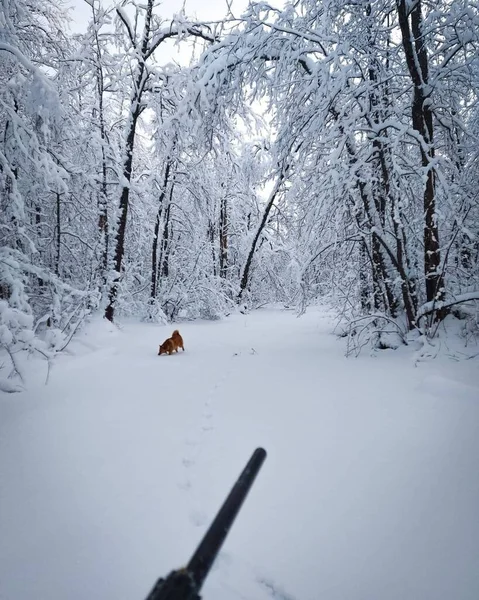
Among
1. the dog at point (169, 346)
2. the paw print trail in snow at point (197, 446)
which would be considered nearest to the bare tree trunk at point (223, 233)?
the dog at point (169, 346)

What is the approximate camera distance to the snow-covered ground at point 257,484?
161 centimetres

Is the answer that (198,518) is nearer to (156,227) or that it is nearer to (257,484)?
(257,484)

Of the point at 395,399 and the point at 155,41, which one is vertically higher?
the point at 155,41

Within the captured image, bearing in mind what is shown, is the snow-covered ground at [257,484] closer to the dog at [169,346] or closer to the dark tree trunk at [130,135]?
the dog at [169,346]

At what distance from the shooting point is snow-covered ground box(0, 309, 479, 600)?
1.61 m

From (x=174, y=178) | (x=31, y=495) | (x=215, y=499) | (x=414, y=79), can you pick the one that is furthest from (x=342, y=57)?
(x=174, y=178)

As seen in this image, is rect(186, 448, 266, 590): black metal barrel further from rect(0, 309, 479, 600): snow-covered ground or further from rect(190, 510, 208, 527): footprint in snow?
rect(190, 510, 208, 527): footprint in snow

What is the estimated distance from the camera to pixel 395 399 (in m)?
3.43

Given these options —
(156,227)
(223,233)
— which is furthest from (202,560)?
(223,233)

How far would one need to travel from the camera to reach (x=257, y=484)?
2342 millimetres

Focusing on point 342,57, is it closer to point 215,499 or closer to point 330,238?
point 330,238

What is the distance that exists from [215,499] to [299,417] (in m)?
1.43

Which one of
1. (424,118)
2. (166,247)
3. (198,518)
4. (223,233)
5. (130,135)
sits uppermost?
(130,135)

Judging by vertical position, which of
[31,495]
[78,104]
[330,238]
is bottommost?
[31,495]
